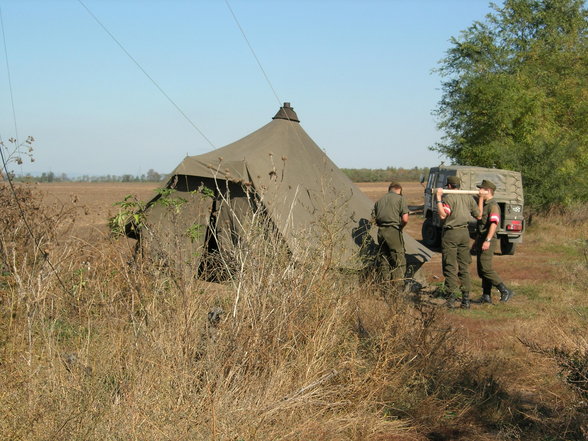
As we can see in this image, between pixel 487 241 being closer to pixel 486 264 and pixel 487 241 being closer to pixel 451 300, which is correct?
pixel 486 264

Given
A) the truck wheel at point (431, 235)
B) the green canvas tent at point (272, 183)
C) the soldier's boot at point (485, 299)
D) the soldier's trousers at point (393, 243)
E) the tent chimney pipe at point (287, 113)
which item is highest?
the tent chimney pipe at point (287, 113)

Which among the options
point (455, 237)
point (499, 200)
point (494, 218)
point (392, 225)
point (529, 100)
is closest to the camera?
point (494, 218)

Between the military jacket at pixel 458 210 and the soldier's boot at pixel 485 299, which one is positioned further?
the soldier's boot at pixel 485 299

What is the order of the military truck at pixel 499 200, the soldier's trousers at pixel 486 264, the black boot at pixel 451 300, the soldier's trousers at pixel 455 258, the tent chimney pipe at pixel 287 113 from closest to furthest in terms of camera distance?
1. the black boot at pixel 451 300
2. the soldier's trousers at pixel 455 258
3. the soldier's trousers at pixel 486 264
4. the tent chimney pipe at pixel 287 113
5. the military truck at pixel 499 200

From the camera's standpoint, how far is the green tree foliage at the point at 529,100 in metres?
21.0

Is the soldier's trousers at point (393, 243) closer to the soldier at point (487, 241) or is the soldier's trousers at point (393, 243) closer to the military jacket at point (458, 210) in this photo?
the military jacket at point (458, 210)

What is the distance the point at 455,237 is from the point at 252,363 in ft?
18.8

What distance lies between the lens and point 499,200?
53.0 feet

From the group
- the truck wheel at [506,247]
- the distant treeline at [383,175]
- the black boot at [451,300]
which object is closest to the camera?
the black boot at [451,300]

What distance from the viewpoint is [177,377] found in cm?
429

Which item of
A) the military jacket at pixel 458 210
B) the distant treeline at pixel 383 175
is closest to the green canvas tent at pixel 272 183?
the military jacket at pixel 458 210

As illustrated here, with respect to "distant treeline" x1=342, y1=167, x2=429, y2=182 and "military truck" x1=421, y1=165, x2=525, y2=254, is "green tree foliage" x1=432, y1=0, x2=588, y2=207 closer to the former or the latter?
"military truck" x1=421, y1=165, x2=525, y2=254

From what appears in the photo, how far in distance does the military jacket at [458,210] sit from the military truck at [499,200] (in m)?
5.28

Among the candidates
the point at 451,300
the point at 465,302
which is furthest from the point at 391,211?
the point at 465,302
